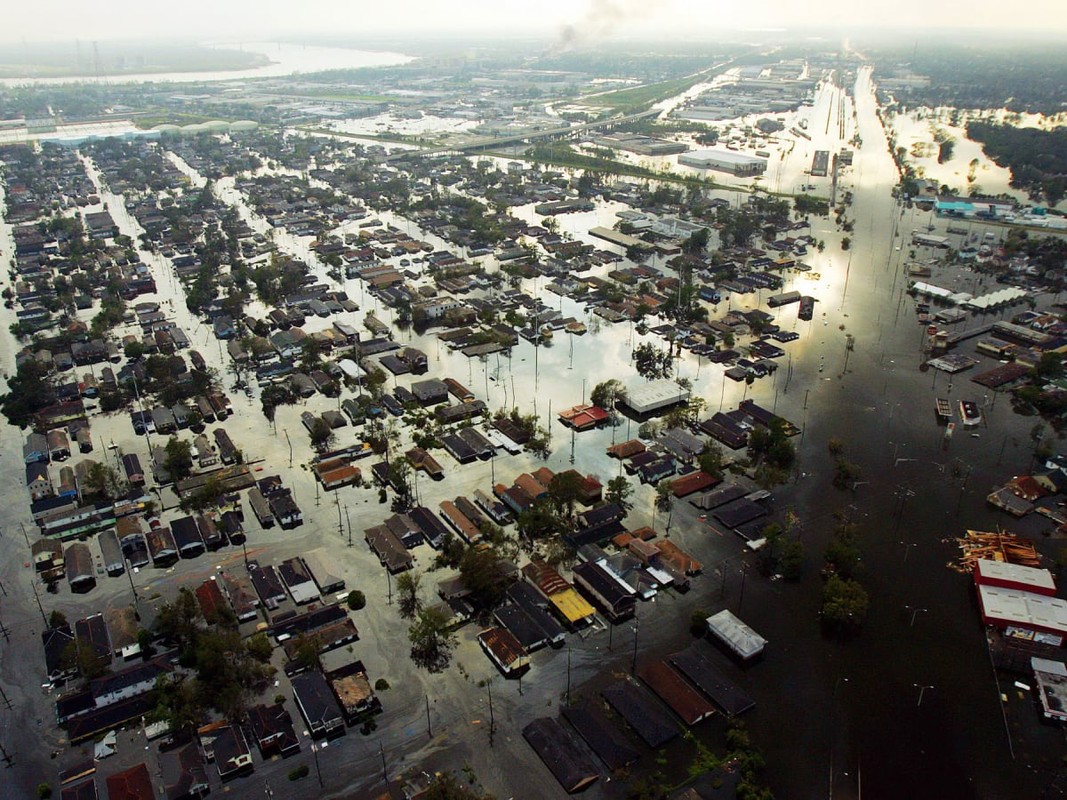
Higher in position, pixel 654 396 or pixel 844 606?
pixel 654 396

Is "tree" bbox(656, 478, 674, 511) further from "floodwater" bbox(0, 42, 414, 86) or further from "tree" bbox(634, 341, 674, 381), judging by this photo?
"floodwater" bbox(0, 42, 414, 86)

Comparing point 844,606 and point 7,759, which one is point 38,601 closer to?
point 7,759

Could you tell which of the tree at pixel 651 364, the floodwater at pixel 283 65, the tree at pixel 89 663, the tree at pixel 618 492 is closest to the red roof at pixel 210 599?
the tree at pixel 89 663

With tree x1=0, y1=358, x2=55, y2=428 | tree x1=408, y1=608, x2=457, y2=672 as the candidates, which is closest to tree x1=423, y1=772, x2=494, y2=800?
tree x1=408, y1=608, x2=457, y2=672

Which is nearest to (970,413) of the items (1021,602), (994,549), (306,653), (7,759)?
(994,549)

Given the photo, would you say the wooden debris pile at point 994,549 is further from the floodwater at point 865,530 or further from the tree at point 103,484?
the tree at point 103,484

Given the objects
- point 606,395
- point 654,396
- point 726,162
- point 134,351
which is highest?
point 726,162
